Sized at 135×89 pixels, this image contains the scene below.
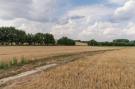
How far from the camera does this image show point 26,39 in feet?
484

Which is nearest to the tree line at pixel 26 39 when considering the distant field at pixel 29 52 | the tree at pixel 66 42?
the tree at pixel 66 42

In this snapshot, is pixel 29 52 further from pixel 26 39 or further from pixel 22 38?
pixel 26 39

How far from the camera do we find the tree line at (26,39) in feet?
467

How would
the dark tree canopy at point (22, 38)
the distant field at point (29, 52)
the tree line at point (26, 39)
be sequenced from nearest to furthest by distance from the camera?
the distant field at point (29, 52)
the dark tree canopy at point (22, 38)
the tree line at point (26, 39)

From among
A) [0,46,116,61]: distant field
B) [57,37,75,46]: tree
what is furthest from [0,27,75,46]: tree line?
[0,46,116,61]: distant field

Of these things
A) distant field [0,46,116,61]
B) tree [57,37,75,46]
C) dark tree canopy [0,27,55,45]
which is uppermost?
dark tree canopy [0,27,55,45]

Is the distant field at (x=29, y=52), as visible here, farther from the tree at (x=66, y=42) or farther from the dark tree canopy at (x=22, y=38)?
the tree at (x=66, y=42)

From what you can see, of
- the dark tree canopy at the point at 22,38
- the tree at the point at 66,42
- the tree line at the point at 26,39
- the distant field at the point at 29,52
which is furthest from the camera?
the tree at the point at 66,42

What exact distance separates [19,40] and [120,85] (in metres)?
136

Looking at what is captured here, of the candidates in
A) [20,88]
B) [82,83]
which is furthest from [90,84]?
[20,88]

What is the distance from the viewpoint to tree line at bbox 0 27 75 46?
467ft

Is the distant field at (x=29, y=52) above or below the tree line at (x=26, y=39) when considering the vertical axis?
below

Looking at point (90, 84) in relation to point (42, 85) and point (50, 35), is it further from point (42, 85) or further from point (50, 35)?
point (50, 35)

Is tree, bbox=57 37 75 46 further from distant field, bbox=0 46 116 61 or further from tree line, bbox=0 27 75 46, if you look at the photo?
distant field, bbox=0 46 116 61
